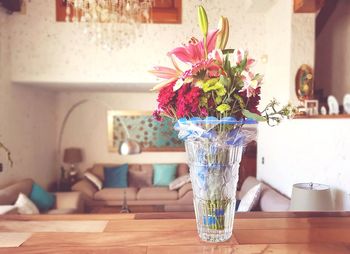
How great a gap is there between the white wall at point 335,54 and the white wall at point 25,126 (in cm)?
422

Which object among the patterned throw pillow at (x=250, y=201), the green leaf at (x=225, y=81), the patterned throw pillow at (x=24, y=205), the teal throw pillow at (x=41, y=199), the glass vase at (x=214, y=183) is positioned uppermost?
the green leaf at (x=225, y=81)

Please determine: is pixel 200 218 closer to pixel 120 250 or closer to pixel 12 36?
pixel 120 250

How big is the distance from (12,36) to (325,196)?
12.9ft

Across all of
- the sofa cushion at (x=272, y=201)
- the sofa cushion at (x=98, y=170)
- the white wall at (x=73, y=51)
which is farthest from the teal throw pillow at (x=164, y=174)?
the sofa cushion at (x=272, y=201)

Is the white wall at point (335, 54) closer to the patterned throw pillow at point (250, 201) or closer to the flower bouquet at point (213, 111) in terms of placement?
the patterned throw pillow at point (250, 201)

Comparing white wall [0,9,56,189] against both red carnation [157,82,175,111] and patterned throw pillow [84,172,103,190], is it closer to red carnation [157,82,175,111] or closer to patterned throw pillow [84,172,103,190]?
patterned throw pillow [84,172,103,190]

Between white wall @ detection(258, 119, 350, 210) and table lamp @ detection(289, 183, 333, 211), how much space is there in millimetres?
147

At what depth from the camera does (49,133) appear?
208 inches

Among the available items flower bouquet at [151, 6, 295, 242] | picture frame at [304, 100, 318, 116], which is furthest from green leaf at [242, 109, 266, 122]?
picture frame at [304, 100, 318, 116]

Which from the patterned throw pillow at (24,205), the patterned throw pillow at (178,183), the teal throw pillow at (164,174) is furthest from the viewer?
the teal throw pillow at (164,174)

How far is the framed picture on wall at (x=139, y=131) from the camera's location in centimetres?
566

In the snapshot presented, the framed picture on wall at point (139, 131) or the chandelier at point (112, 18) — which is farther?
the framed picture on wall at point (139, 131)

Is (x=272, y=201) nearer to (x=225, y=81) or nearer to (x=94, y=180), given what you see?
(x=225, y=81)

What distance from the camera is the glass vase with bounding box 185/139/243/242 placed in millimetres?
944
